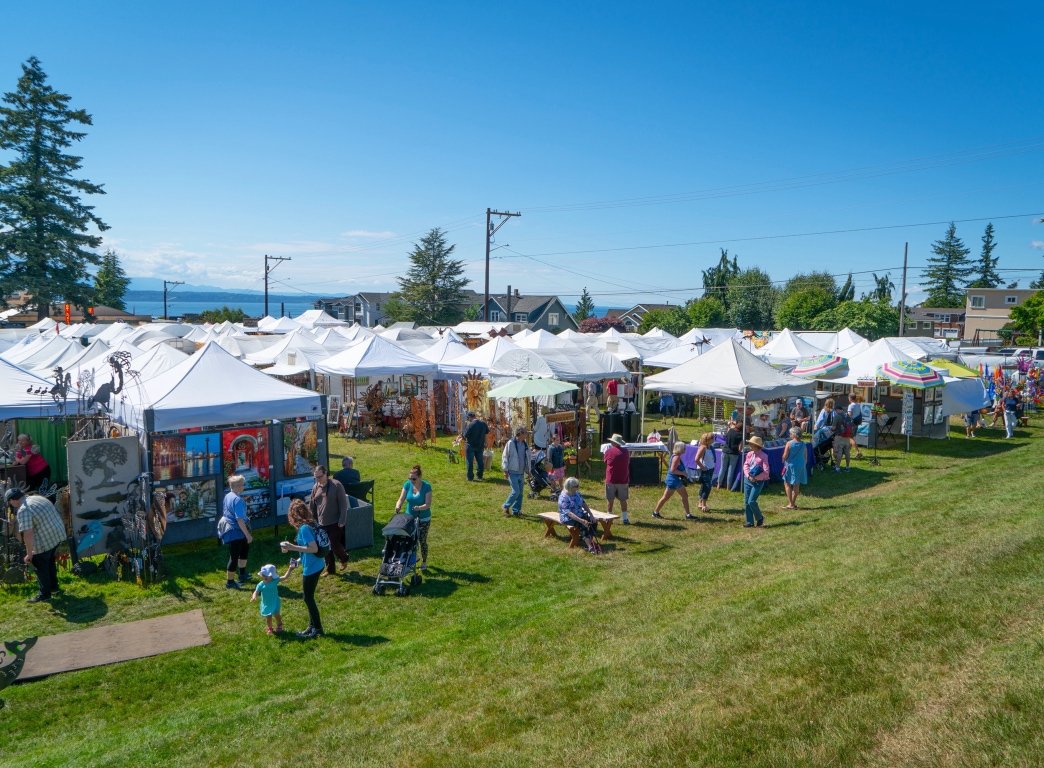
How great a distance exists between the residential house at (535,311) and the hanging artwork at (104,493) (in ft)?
243

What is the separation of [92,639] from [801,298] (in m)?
60.3

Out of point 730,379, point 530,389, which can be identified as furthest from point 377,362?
point 730,379

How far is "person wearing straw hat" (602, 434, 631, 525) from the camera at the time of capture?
1127 cm

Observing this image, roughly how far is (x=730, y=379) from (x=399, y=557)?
8978 millimetres

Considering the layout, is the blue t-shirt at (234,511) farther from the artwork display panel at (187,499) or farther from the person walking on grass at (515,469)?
the person walking on grass at (515,469)

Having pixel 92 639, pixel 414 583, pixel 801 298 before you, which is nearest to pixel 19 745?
pixel 92 639

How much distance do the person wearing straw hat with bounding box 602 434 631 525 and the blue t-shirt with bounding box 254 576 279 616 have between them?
5.40m

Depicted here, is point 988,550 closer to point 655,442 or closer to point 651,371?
point 655,442

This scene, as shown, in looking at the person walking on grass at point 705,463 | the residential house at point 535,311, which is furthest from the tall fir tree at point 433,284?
the person walking on grass at point 705,463

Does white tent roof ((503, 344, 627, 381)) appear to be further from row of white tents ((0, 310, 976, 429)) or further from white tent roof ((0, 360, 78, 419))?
white tent roof ((0, 360, 78, 419))

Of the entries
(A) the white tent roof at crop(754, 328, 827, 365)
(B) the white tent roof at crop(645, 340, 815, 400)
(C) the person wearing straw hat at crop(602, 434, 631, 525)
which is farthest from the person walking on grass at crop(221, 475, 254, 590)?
(A) the white tent roof at crop(754, 328, 827, 365)

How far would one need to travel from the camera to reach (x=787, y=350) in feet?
91.3

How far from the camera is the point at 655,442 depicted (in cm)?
1555

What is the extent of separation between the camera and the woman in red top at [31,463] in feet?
35.3
